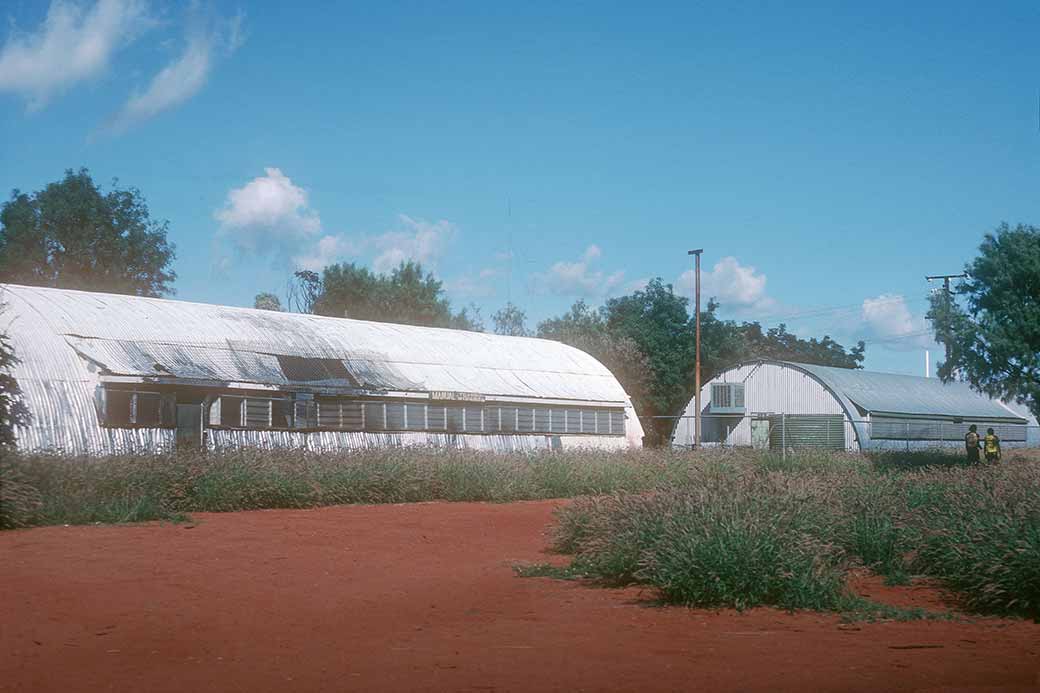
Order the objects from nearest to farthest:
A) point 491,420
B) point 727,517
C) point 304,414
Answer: point 727,517 < point 304,414 < point 491,420

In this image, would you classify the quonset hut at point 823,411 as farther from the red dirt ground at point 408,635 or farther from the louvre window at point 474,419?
the red dirt ground at point 408,635

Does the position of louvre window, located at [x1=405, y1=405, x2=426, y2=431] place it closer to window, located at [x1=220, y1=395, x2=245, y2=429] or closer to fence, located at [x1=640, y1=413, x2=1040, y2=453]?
window, located at [x1=220, y1=395, x2=245, y2=429]

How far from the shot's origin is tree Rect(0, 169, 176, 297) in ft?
167

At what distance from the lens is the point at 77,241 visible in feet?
171

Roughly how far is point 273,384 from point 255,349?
84.8 inches

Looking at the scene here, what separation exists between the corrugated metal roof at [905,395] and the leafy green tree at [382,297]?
69.6 ft

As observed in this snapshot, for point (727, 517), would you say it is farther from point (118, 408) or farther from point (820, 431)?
point (820, 431)

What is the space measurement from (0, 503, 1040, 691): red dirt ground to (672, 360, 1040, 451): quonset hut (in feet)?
104

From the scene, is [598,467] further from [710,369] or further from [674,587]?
[710,369]

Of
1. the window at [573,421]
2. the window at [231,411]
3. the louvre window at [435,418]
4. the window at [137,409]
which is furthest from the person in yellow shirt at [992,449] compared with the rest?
the window at [137,409]

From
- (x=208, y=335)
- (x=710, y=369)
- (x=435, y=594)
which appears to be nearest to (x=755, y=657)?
(x=435, y=594)

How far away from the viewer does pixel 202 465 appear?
20.7 metres

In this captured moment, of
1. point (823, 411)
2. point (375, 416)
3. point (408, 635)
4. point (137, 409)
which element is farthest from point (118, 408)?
point (823, 411)

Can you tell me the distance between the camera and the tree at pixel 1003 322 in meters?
33.1
